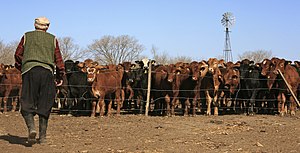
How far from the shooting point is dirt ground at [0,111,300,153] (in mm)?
8484

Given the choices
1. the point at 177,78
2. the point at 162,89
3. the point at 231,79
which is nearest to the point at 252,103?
the point at 231,79

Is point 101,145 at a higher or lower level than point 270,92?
lower

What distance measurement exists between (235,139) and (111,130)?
321 cm

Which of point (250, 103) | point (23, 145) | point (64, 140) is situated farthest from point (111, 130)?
point (250, 103)

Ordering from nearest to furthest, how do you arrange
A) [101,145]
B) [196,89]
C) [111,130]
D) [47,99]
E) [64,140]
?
[47,99] < [101,145] < [64,140] < [111,130] < [196,89]

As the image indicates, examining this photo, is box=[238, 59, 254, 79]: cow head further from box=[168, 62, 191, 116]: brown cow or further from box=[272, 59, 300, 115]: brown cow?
box=[168, 62, 191, 116]: brown cow

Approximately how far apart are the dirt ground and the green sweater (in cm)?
152

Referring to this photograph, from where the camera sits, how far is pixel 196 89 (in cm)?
1664

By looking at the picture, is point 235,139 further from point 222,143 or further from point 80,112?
point 80,112

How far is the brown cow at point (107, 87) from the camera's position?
16375 millimetres

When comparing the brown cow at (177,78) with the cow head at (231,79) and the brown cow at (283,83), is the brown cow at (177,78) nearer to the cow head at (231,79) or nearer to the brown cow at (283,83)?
the cow head at (231,79)

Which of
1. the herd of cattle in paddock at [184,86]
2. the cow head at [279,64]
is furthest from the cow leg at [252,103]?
the cow head at [279,64]

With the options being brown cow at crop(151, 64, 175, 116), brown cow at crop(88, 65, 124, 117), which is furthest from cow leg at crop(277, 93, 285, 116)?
brown cow at crop(88, 65, 124, 117)

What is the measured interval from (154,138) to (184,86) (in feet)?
23.6
